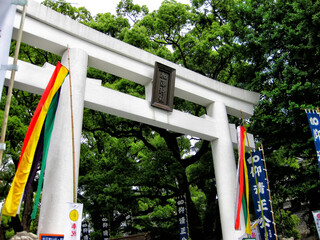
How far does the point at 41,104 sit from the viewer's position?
465cm

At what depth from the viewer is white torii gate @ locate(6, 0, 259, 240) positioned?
5246 mm

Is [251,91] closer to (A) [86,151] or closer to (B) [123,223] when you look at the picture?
(A) [86,151]

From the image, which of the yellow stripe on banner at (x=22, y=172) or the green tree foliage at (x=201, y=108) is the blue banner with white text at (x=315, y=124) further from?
the yellow stripe on banner at (x=22, y=172)

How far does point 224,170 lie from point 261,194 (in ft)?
3.56

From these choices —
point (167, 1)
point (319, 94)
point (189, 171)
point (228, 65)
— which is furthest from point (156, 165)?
point (167, 1)

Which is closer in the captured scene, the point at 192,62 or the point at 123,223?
the point at 192,62

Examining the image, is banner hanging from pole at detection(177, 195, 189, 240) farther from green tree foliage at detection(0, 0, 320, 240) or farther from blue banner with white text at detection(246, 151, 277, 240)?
blue banner with white text at detection(246, 151, 277, 240)

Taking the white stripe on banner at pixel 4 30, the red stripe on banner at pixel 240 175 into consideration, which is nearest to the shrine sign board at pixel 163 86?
the red stripe on banner at pixel 240 175

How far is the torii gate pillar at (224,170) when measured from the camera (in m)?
7.24

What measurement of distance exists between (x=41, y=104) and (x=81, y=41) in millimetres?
2288

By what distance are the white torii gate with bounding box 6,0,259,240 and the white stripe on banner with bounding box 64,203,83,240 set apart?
1.58ft

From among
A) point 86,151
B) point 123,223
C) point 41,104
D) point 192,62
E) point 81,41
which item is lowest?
point 123,223

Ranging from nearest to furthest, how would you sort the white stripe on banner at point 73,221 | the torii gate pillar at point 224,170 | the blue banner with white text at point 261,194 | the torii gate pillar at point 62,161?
1. the white stripe on banner at point 73,221
2. the torii gate pillar at point 62,161
3. the blue banner with white text at point 261,194
4. the torii gate pillar at point 224,170

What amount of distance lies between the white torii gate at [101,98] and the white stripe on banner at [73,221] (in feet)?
1.58
